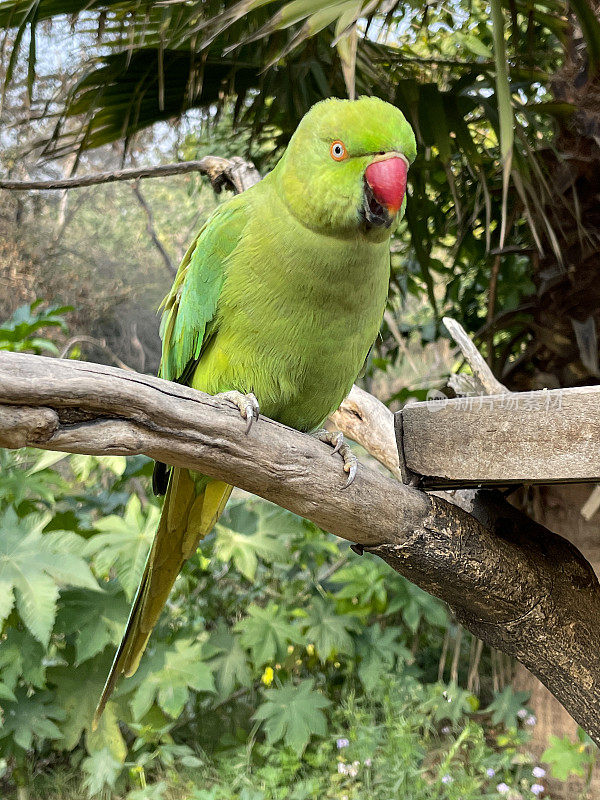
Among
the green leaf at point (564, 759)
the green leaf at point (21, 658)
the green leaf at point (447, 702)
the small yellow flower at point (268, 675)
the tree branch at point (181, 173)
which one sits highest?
the tree branch at point (181, 173)

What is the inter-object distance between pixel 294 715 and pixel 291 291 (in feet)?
4.56

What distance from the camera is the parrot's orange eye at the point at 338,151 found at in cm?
94

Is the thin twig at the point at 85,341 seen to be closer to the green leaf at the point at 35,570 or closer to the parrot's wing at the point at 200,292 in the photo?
the parrot's wing at the point at 200,292

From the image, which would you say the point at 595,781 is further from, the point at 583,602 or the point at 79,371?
the point at 79,371

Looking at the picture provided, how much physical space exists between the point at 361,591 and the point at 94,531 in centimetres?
84

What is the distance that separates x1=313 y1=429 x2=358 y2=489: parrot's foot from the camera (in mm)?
891

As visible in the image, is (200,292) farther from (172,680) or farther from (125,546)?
(172,680)

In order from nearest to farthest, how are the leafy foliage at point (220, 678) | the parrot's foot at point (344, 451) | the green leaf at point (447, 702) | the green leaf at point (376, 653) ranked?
the parrot's foot at point (344, 451) < the leafy foliage at point (220, 678) < the green leaf at point (447, 702) < the green leaf at point (376, 653)

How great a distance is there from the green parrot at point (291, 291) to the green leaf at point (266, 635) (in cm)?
97

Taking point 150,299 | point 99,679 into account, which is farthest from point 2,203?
point 99,679

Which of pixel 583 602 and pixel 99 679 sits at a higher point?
pixel 583 602

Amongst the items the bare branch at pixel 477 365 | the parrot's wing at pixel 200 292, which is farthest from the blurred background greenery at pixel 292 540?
the parrot's wing at pixel 200 292

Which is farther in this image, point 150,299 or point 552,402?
point 150,299

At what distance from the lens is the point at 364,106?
3.07ft
